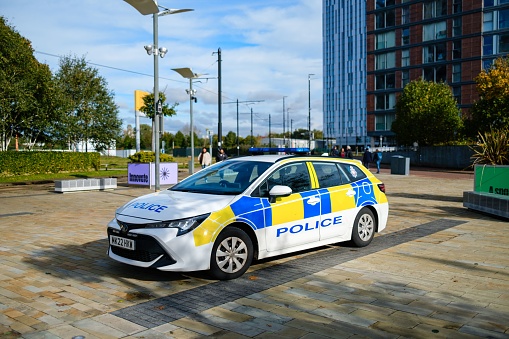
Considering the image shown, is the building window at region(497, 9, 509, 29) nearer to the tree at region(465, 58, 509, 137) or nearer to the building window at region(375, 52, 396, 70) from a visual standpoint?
the building window at region(375, 52, 396, 70)

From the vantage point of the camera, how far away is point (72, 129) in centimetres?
3206

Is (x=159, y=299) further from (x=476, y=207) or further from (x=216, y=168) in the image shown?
(x=476, y=207)

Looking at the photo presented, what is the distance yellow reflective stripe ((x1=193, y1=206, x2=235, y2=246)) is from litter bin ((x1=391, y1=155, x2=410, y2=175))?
25.9 meters

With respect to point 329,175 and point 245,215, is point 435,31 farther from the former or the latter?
point 245,215

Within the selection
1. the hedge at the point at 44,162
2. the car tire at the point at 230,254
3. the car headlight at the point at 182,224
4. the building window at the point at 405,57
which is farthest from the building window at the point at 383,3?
the car headlight at the point at 182,224

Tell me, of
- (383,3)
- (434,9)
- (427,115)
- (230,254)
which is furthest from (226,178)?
(383,3)

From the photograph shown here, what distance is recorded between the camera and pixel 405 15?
198ft

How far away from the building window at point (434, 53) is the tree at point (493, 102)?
2202 cm

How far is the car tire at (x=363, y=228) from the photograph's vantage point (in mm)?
7668

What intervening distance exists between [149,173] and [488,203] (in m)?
13.0

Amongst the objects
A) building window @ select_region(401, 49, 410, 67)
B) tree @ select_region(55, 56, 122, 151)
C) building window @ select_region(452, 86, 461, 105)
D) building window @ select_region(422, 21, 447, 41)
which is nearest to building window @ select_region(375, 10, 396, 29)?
building window @ select_region(401, 49, 410, 67)

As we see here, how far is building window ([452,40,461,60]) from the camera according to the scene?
56.4m

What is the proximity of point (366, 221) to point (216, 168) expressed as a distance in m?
2.66

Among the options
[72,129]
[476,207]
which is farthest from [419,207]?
[72,129]
